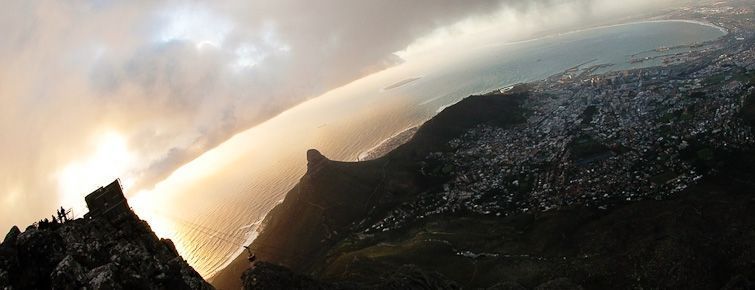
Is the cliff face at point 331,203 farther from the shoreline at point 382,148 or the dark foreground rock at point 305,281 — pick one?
the dark foreground rock at point 305,281

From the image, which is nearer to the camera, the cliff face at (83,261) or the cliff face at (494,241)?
the cliff face at (83,261)

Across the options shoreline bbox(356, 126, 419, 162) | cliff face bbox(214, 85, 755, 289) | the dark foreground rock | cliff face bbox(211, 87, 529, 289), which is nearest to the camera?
the dark foreground rock

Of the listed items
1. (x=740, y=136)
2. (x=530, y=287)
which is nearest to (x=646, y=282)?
(x=530, y=287)

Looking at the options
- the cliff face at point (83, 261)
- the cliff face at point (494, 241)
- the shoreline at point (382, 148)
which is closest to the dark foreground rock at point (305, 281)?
the cliff face at point (494, 241)

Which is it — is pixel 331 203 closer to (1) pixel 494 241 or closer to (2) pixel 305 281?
(1) pixel 494 241

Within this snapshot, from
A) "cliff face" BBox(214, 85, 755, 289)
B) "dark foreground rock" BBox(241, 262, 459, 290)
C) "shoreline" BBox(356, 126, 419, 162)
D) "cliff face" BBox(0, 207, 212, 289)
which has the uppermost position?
"cliff face" BBox(0, 207, 212, 289)

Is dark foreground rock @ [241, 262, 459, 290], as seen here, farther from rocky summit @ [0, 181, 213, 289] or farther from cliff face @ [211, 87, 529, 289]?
cliff face @ [211, 87, 529, 289]

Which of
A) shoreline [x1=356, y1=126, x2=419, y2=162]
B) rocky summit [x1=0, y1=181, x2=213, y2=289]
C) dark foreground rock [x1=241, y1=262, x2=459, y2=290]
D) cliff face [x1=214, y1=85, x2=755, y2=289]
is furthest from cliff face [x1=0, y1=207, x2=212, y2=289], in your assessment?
shoreline [x1=356, y1=126, x2=419, y2=162]
